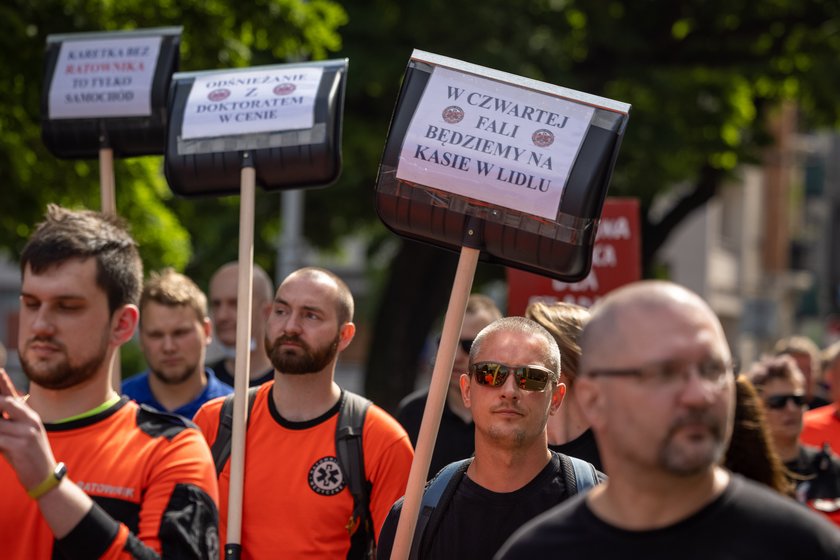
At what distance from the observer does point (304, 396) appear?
5250mm

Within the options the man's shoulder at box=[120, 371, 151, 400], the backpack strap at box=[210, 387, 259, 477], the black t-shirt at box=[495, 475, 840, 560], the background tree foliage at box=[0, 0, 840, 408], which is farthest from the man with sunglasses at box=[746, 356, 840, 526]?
the background tree foliage at box=[0, 0, 840, 408]

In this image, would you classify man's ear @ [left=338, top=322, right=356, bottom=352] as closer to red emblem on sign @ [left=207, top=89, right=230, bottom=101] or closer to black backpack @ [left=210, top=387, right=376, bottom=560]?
black backpack @ [left=210, top=387, right=376, bottom=560]

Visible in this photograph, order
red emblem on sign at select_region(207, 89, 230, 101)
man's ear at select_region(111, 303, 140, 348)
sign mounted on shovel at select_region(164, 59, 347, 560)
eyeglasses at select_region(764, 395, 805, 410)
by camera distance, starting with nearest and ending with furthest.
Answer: man's ear at select_region(111, 303, 140, 348)
sign mounted on shovel at select_region(164, 59, 347, 560)
red emblem on sign at select_region(207, 89, 230, 101)
eyeglasses at select_region(764, 395, 805, 410)

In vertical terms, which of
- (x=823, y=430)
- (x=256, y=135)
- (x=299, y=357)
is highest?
(x=256, y=135)

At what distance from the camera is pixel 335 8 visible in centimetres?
1070

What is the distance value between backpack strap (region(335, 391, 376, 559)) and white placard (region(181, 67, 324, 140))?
1.14 m

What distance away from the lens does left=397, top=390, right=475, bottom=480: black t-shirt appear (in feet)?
20.2

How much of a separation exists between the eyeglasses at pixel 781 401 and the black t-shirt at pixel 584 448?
1.63 m

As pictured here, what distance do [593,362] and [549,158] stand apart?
1600 millimetres

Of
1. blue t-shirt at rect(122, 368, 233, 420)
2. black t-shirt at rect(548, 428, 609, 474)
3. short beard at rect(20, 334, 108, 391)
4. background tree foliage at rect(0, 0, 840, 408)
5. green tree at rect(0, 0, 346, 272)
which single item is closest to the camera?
short beard at rect(20, 334, 108, 391)

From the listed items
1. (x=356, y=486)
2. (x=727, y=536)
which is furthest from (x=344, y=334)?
(x=727, y=536)

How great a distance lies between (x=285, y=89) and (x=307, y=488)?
1489 millimetres

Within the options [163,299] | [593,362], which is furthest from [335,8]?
[593,362]

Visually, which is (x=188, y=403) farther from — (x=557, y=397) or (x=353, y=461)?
(x=557, y=397)
